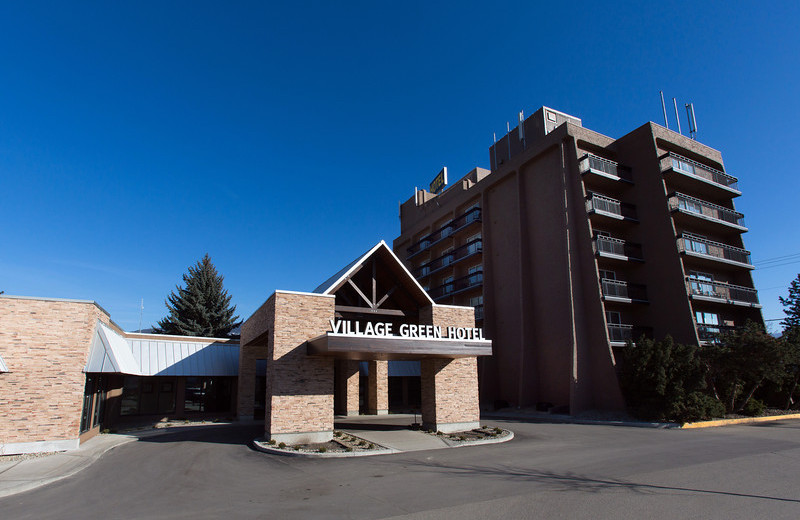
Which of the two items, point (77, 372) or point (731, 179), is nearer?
point (77, 372)

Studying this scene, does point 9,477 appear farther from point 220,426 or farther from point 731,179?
point 731,179

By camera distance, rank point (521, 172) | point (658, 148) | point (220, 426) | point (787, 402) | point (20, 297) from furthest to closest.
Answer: point (521, 172) → point (658, 148) → point (787, 402) → point (220, 426) → point (20, 297)

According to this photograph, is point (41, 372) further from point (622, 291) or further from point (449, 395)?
point (622, 291)

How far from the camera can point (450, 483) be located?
1089 centimetres

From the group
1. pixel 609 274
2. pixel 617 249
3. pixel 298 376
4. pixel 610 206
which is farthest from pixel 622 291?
pixel 298 376

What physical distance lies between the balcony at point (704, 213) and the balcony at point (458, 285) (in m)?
15.3

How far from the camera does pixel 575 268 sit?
30.8 metres

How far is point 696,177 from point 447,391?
89.3 ft

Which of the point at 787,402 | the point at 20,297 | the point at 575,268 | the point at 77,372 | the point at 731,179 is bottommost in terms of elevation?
the point at 787,402

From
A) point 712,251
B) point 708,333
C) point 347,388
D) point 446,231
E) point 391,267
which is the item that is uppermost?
point 446,231

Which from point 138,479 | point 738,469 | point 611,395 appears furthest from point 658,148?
point 138,479

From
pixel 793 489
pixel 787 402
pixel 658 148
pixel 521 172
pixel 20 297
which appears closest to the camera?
pixel 793 489

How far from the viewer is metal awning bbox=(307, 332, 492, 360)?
16625mm

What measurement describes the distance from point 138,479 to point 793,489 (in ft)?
50.5
